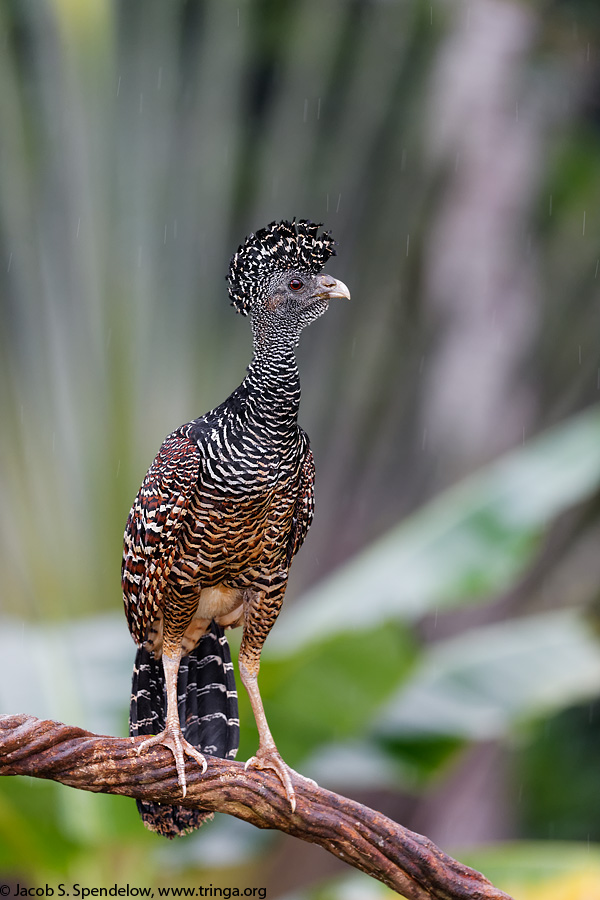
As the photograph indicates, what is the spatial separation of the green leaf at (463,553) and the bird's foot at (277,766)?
1.51 m

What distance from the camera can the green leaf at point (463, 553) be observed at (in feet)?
15.6

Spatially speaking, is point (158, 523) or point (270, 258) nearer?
Result: point (270, 258)

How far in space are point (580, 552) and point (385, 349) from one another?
199 centimetres

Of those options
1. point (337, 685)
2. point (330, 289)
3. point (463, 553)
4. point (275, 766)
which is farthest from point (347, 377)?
point (330, 289)

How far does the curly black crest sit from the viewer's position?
2537 millimetres

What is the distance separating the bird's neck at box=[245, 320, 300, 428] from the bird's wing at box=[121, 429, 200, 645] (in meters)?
0.24

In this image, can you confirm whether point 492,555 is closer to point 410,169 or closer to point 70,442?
point 70,442

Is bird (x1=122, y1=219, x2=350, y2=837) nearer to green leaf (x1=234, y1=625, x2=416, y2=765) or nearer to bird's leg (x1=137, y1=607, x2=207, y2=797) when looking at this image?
bird's leg (x1=137, y1=607, x2=207, y2=797)

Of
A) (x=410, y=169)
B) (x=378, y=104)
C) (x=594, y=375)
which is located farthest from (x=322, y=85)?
(x=594, y=375)

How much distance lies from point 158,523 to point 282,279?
69cm

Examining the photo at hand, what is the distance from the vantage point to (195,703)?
10.6ft

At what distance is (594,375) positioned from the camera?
8.55 metres

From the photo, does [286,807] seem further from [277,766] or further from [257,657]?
[257,657]

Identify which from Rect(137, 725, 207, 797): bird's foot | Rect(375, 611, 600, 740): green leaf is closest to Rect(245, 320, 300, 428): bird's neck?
Rect(137, 725, 207, 797): bird's foot
